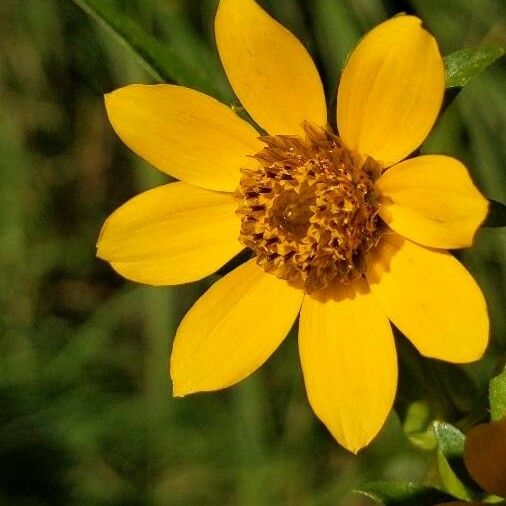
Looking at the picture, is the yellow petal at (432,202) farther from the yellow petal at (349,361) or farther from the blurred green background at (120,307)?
the blurred green background at (120,307)

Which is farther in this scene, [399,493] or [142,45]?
[142,45]

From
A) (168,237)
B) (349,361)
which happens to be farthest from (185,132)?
(349,361)

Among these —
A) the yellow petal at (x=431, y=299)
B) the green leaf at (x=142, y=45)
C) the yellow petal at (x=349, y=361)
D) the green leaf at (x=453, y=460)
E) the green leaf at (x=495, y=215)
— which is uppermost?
the green leaf at (x=142, y=45)

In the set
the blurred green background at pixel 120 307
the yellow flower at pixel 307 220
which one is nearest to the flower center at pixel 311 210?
the yellow flower at pixel 307 220

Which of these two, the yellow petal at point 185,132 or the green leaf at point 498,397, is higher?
the yellow petal at point 185,132

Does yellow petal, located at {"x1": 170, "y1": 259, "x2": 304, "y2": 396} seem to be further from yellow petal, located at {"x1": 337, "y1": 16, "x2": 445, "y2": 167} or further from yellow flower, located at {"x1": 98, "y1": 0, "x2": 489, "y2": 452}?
yellow petal, located at {"x1": 337, "y1": 16, "x2": 445, "y2": 167}

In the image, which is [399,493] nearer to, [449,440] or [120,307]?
[449,440]

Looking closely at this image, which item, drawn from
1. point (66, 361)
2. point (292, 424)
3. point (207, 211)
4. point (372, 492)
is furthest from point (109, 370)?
point (372, 492)
